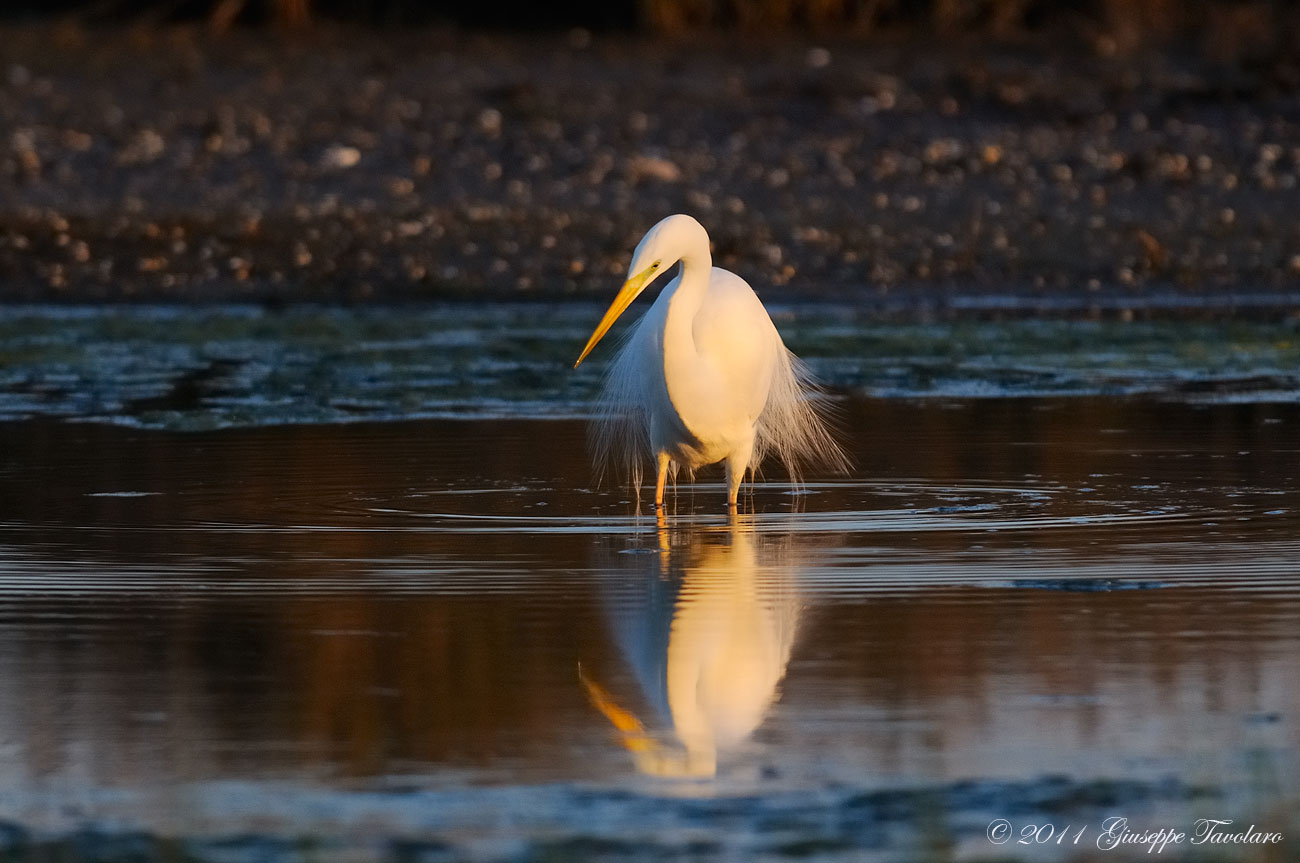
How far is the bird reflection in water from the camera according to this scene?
4523mm

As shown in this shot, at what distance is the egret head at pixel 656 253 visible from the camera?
758 cm

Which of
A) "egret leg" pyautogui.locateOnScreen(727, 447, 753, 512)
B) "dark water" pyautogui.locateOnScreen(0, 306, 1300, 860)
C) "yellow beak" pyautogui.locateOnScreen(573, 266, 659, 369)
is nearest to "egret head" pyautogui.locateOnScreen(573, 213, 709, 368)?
"yellow beak" pyautogui.locateOnScreen(573, 266, 659, 369)

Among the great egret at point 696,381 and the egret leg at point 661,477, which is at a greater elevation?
→ the great egret at point 696,381

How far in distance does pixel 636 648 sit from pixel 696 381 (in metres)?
2.83

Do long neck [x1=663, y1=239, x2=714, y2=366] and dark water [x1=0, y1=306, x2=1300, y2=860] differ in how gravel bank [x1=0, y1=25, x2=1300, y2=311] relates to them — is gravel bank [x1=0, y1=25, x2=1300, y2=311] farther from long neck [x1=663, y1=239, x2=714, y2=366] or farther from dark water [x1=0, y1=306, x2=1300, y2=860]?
long neck [x1=663, y1=239, x2=714, y2=366]

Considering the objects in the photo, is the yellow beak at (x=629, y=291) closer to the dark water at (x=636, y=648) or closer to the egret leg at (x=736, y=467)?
the dark water at (x=636, y=648)

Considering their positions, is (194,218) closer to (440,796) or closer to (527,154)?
(527,154)

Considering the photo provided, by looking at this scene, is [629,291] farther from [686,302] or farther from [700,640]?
[700,640]

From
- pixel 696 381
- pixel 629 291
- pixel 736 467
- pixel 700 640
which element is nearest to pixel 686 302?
pixel 696 381

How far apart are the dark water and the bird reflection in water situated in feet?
0.05

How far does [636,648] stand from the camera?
→ 536 centimetres

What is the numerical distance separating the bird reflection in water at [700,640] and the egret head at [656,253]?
0.82m

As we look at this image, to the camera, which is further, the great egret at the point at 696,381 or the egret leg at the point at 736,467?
the egret leg at the point at 736,467

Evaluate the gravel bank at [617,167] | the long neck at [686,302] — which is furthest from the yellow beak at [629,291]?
the gravel bank at [617,167]
